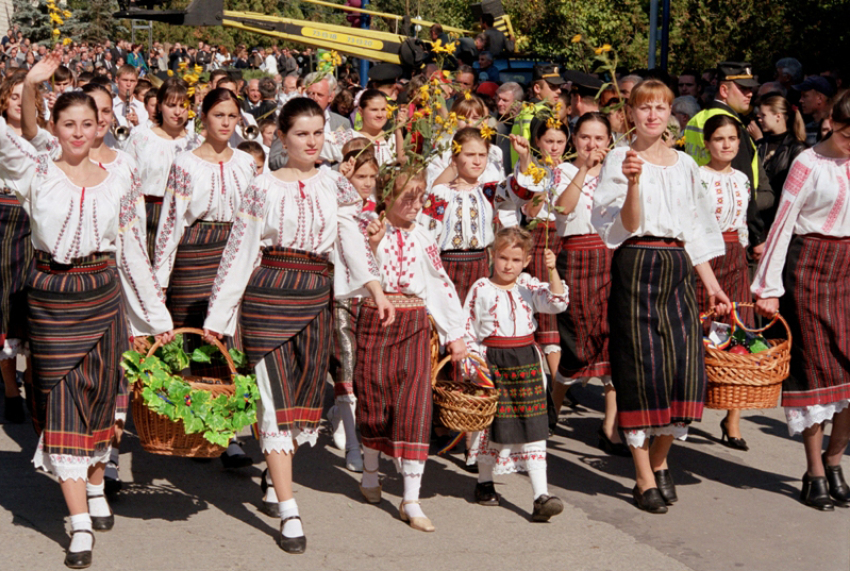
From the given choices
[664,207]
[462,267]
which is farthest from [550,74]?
[664,207]

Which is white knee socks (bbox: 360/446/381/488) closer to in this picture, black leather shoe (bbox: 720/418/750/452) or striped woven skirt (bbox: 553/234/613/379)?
striped woven skirt (bbox: 553/234/613/379)

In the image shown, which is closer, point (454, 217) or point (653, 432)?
point (653, 432)

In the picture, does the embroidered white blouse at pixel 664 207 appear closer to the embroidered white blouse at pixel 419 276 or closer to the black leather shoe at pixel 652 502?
the embroidered white blouse at pixel 419 276

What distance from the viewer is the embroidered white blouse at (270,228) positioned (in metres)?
5.20

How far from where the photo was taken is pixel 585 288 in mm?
7027

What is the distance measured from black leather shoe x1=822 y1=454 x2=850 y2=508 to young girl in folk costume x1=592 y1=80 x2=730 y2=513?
0.83 meters

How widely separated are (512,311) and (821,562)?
188 cm

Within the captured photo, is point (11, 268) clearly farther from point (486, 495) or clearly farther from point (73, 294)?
point (486, 495)

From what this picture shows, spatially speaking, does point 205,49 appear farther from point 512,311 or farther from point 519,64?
point 512,311

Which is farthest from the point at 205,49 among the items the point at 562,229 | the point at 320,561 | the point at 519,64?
the point at 320,561

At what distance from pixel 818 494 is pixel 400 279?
7.86 feet

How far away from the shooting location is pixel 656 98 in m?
5.58

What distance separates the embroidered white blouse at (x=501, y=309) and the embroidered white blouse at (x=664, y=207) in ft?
1.40

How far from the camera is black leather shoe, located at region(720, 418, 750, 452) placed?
7.00 metres
